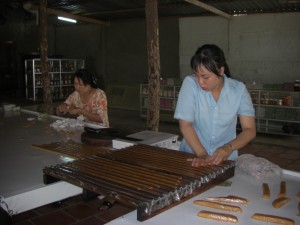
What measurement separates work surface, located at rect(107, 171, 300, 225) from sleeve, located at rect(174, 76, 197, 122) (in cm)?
52

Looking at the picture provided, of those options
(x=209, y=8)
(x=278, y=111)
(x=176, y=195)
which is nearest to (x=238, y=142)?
(x=176, y=195)

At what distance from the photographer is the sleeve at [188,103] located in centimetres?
224

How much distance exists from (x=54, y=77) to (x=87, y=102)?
896cm

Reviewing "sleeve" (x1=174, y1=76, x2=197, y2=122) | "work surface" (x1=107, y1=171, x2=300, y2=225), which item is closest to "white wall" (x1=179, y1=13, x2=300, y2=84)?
"sleeve" (x1=174, y1=76, x2=197, y2=122)

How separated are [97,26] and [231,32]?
17.5 feet

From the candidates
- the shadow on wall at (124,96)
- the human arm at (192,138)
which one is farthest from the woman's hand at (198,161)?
the shadow on wall at (124,96)

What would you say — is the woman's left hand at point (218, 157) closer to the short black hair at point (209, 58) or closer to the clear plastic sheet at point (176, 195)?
the clear plastic sheet at point (176, 195)

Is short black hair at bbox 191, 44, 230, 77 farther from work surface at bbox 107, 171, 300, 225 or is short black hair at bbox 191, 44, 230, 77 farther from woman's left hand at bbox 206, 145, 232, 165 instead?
work surface at bbox 107, 171, 300, 225

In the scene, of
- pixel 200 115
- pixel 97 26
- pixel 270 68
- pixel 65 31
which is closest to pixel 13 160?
pixel 200 115

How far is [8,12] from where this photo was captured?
10.6 metres

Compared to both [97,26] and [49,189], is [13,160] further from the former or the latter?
[97,26]

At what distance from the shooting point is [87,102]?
164 inches

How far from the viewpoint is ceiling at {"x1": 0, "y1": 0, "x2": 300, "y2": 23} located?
8047 millimetres

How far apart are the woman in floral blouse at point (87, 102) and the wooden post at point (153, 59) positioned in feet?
5.71
